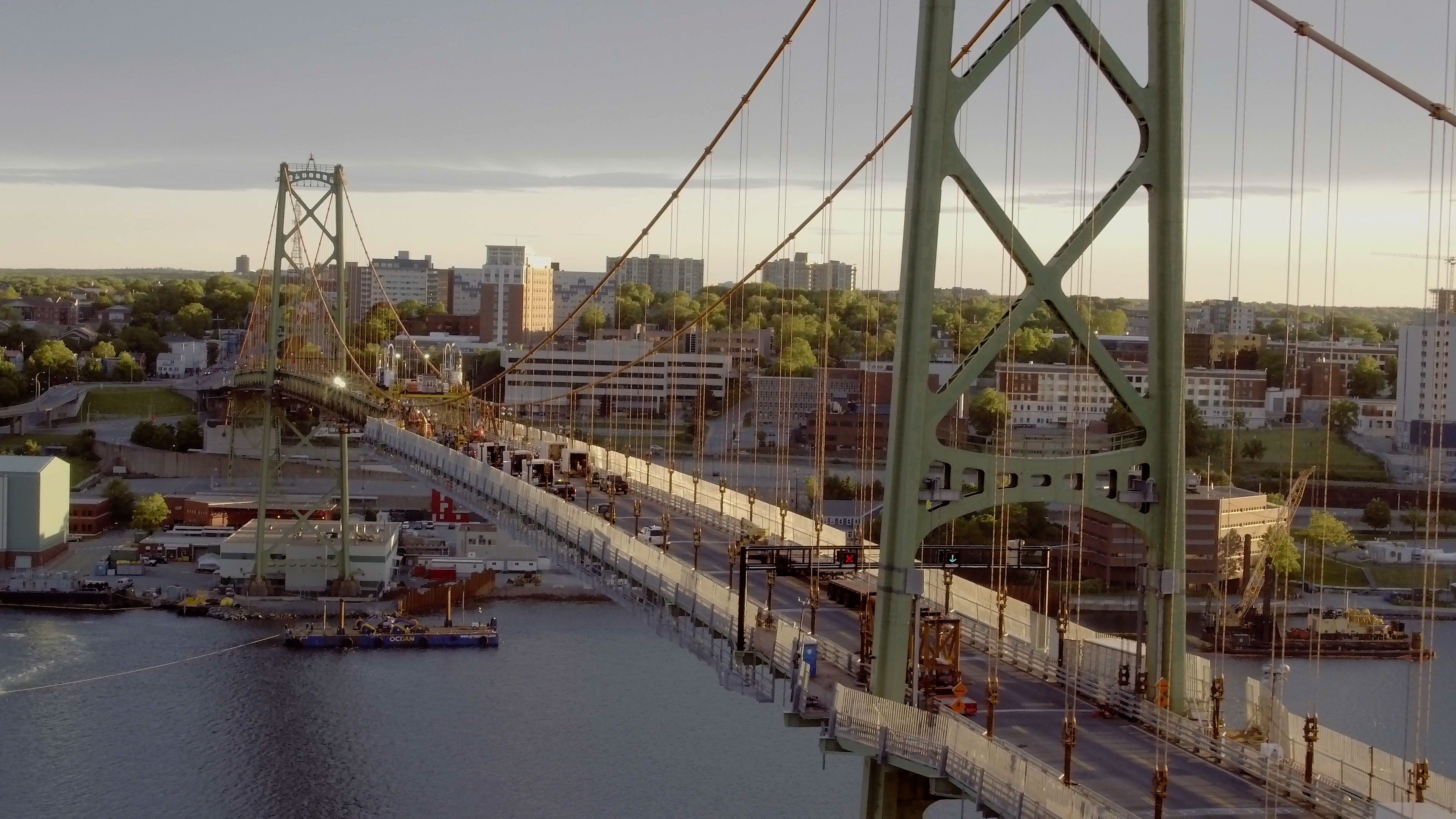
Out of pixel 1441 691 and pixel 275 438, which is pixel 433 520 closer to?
pixel 275 438

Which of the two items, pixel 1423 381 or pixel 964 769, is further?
pixel 1423 381

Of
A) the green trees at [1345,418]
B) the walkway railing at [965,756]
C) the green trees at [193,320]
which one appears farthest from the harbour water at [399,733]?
the green trees at [193,320]

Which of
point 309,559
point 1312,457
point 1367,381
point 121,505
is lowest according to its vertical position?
point 309,559

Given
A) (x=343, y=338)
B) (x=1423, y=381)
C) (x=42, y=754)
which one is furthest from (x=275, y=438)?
(x=1423, y=381)

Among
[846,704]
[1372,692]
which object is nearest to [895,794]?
[846,704]

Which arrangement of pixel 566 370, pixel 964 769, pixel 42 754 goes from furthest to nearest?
pixel 566 370 < pixel 42 754 < pixel 964 769

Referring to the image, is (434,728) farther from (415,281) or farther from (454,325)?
(415,281)

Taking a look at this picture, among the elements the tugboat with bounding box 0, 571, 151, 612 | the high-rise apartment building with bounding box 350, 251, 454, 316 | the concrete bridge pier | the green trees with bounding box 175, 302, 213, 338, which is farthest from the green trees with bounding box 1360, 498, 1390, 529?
the high-rise apartment building with bounding box 350, 251, 454, 316
